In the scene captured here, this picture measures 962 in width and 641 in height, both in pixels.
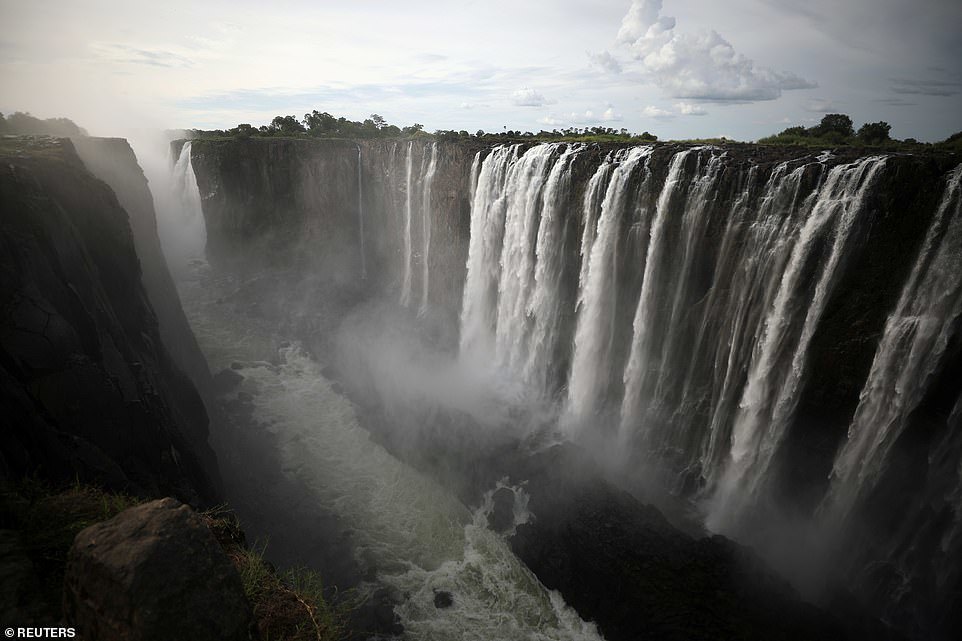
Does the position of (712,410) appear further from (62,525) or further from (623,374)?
(62,525)

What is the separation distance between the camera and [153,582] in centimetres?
418

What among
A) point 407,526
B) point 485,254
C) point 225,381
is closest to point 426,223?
point 485,254

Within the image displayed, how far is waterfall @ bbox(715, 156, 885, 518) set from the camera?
36.1 ft

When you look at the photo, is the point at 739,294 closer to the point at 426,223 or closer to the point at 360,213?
the point at 426,223

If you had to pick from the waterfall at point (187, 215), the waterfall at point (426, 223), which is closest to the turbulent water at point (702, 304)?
the waterfall at point (426, 223)

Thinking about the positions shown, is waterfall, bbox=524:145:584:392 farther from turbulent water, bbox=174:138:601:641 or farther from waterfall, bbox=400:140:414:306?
waterfall, bbox=400:140:414:306

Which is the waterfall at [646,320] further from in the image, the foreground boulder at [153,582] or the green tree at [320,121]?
the green tree at [320,121]

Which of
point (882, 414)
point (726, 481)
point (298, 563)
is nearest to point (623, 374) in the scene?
point (726, 481)

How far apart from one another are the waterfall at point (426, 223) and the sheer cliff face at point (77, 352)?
15.3 meters

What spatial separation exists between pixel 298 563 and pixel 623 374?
12.2 meters

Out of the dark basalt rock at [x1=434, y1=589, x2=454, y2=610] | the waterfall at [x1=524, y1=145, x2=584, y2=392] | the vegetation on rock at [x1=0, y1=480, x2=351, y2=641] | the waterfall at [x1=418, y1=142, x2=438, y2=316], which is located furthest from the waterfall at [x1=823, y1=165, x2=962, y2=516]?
the waterfall at [x1=418, y1=142, x2=438, y2=316]

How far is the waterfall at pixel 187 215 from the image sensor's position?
37938mm

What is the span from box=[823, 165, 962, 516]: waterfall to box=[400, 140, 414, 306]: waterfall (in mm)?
23500

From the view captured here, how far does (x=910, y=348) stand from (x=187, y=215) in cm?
4651
